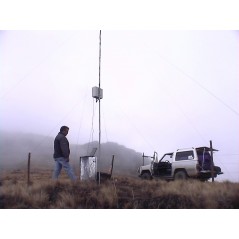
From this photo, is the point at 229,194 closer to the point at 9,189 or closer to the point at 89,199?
the point at 89,199

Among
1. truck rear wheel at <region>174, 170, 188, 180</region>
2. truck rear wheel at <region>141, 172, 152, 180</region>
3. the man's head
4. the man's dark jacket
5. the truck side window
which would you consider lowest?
truck rear wheel at <region>141, 172, 152, 180</region>

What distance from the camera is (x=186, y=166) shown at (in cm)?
1259

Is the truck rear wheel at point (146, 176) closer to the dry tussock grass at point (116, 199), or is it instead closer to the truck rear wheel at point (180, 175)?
the truck rear wheel at point (180, 175)

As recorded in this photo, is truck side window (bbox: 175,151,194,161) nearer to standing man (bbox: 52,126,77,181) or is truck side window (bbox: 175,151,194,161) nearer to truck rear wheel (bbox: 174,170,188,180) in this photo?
truck rear wheel (bbox: 174,170,188,180)

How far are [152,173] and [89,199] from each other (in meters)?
7.19

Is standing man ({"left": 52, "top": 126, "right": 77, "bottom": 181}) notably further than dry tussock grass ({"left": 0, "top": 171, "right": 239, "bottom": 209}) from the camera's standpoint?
Yes

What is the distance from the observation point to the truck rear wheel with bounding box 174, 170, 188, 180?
12.5m

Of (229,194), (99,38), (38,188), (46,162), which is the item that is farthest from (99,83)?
(46,162)

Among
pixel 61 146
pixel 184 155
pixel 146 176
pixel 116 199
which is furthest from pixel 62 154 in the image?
pixel 146 176

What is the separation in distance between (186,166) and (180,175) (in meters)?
0.45

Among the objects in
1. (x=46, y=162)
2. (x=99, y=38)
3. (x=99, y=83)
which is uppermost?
(x=99, y=38)

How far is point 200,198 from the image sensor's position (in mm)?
6820

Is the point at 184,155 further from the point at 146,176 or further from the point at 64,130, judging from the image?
the point at 64,130

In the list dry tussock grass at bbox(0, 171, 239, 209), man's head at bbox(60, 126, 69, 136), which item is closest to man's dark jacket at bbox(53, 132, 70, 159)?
man's head at bbox(60, 126, 69, 136)
